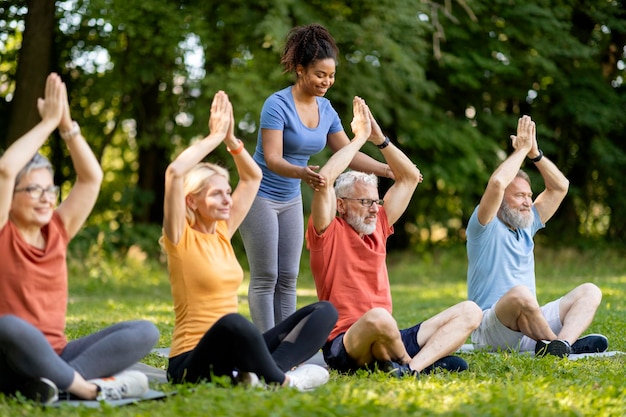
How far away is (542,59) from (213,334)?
539 inches

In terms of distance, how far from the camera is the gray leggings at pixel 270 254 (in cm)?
568

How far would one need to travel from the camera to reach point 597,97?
17922 millimetres

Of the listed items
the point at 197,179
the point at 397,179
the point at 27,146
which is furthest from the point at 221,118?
the point at 397,179

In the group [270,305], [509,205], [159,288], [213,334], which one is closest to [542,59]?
[159,288]

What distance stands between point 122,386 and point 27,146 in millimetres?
1116

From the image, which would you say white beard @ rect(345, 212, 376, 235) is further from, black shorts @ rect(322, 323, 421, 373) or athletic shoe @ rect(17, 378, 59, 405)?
athletic shoe @ rect(17, 378, 59, 405)

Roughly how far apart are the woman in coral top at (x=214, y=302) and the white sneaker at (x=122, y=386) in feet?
0.89

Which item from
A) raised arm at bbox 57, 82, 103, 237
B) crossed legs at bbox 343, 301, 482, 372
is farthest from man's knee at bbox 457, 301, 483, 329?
raised arm at bbox 57, 82, 103, 237

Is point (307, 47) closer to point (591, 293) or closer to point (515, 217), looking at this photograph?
point (515, 217)

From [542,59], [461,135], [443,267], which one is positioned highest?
[542,59]

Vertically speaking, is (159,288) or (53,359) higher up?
(53,359)

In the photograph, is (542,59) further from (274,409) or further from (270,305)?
(274,409)

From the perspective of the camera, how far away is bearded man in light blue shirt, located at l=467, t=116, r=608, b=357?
596 centimetres

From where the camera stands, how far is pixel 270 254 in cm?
567
